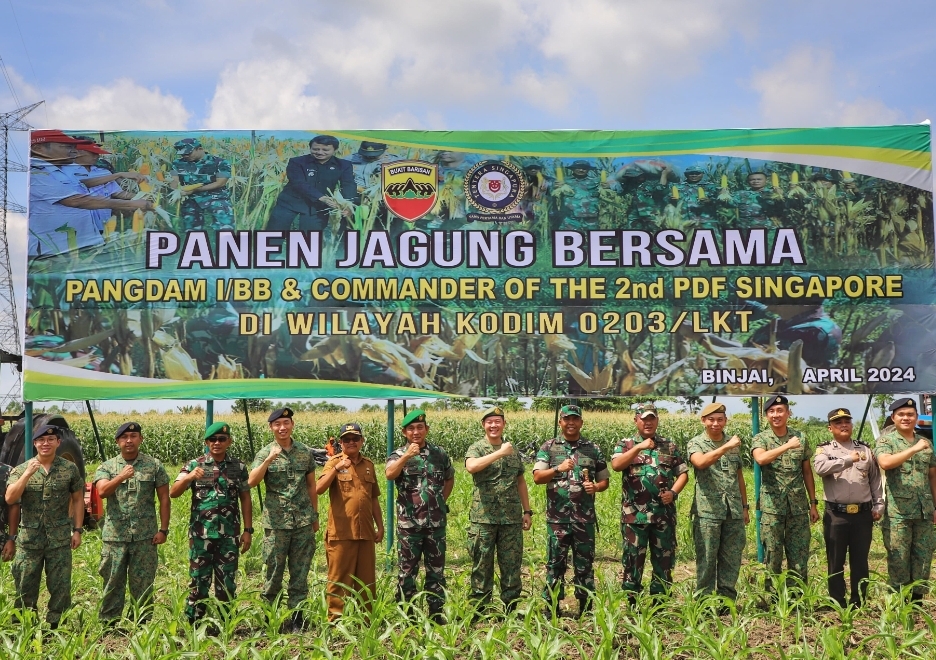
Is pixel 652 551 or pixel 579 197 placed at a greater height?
pixel 579 197

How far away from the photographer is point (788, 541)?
664 cm

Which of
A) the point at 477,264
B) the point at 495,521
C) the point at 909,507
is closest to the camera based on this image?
the point at 495,521

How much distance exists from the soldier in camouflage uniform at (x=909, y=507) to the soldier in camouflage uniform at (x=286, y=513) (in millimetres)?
4706

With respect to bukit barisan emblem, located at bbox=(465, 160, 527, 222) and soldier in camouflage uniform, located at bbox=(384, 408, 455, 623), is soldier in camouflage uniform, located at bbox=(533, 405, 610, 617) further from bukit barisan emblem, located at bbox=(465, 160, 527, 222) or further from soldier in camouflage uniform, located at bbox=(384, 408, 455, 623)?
bukit barisan emblem, located at bbox=(465, 160, 527, 222)

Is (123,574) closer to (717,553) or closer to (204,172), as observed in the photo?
(204,172)

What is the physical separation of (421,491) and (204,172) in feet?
13.5

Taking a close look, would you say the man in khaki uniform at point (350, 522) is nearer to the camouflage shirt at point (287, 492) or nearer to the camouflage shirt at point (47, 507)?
the camouflage shirt at point (287, 492)

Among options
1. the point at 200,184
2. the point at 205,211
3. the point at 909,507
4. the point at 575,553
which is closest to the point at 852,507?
the point at 909,507

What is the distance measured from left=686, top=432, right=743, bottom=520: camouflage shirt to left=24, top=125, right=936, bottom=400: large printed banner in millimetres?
1486

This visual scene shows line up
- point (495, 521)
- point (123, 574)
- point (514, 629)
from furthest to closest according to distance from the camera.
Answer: point (495, 521), point (123, 574), point (514, 629)

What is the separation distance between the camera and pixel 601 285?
7953mm

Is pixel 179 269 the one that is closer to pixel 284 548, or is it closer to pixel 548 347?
pixel 284 548

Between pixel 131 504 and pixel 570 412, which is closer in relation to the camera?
pixel 131 504

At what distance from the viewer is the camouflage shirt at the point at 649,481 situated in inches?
250
